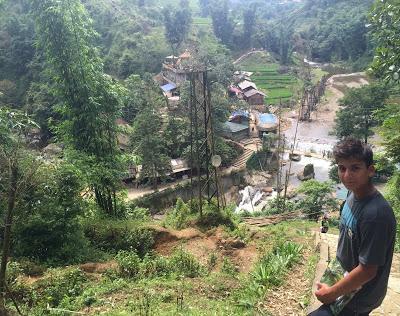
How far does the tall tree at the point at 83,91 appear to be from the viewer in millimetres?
11305

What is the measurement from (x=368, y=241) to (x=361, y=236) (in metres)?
0.07

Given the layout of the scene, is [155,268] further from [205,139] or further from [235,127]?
[235,127]

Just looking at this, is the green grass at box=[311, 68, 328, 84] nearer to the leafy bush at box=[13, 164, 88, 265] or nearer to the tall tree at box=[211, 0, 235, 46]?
the tall tree at box=[211, 0, 235, 46]

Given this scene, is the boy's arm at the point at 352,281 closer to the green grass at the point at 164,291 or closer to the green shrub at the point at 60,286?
the green grass at the point at 164,291

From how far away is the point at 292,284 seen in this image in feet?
20.9

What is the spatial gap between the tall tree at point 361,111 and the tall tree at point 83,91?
21.1m

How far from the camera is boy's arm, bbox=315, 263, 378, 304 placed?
2.33 m

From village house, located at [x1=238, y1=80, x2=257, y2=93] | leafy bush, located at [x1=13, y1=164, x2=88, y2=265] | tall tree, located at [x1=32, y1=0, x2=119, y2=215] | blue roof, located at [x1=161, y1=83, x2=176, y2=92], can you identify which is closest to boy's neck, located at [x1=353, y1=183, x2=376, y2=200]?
leafy bush, located at [x1=13, y1=164, x2=88, y2=265]

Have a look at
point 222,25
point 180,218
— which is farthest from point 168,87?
point 180,218

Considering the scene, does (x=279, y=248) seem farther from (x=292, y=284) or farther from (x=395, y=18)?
(x=395, y=18)

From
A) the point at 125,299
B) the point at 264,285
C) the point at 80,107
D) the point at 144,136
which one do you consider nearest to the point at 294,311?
the point at 264,285

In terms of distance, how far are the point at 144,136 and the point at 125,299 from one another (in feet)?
65.3

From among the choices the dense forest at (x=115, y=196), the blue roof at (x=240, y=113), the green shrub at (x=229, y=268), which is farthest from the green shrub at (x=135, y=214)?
the blue roof at (x=240, y=113)

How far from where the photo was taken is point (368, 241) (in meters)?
2.28
